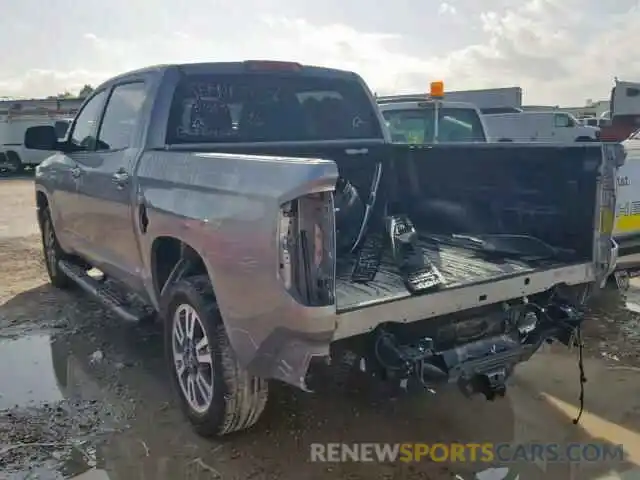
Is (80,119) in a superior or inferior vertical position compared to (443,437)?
superior

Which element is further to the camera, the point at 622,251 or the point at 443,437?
the point at 622,251

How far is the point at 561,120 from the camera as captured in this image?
72.2 ft

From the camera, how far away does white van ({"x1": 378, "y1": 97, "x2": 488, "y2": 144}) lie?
8430 mm

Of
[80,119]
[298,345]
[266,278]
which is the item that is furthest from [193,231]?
[80,119]

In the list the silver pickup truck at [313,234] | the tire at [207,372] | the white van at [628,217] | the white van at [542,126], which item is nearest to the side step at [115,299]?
the silver pickup truck at [313,234]

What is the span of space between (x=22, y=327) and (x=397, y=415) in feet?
11.9

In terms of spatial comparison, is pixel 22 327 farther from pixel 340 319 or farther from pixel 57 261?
pixel 340 319

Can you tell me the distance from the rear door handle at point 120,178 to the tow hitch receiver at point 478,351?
6.83 feet

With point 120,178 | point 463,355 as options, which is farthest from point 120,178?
point 463,355

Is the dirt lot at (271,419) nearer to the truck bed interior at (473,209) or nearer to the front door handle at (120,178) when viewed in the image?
the truck bed interior at (473,209)

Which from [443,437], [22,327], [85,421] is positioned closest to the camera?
[443,437]

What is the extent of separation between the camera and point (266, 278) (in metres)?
2.81

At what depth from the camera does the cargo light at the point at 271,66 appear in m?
4.47

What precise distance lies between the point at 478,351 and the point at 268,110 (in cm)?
223
